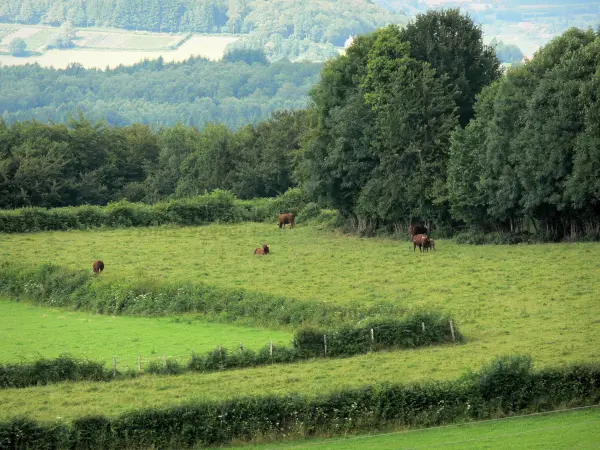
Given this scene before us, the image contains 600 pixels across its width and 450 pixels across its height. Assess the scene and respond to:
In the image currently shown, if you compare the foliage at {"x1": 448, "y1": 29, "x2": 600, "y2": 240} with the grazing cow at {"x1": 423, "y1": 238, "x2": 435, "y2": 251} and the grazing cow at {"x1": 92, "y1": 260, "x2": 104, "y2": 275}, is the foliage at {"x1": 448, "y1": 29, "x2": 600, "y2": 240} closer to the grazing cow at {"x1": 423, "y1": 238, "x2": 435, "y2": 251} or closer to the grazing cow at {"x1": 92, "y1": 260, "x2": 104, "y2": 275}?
the grazing cow at {"x1": 423, "y1": 238, "x2": 435, "y2": 251}

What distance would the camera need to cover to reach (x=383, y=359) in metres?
36.3

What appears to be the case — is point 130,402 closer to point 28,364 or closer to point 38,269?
point 28,364

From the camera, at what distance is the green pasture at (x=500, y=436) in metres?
26.6

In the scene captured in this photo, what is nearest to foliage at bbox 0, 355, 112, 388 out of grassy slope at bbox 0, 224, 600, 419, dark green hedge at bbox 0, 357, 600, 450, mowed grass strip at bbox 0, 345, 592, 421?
mowed grass strip at bbox 0, 345, 592, 421

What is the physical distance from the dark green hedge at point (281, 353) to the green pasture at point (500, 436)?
8.04 metres

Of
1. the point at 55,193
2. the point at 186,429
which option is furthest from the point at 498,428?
the point at 55,193

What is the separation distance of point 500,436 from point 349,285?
21.8 meters

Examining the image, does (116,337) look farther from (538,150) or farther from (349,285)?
(538,150)

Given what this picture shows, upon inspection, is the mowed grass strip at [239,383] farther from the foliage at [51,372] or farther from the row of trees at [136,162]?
the row of trees at [136,162]

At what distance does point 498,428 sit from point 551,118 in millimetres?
32034

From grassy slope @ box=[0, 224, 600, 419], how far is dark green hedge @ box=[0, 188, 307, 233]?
2483 mm

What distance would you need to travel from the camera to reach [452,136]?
208 ft

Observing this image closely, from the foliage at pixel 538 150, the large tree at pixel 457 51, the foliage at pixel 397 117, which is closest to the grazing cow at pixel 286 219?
the foliage at pixel 397 117

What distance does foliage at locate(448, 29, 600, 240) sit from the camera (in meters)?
56.5
